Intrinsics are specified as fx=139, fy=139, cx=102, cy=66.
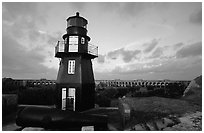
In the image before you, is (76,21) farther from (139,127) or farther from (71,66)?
(139,127)

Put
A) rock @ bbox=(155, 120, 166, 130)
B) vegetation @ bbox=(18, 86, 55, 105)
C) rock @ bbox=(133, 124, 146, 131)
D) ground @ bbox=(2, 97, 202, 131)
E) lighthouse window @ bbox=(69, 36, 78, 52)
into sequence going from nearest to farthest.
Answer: ground @ bbox=(2, 97, 202, 131) → rock @ bbox=(155, 120, 166, 130) → rock @ bbox=(133, 124, 146, 131) → lighthouse window @ bbox=(69, 36, 78, 52) → vegetation @ bbox=(18, 86, 55, 105)

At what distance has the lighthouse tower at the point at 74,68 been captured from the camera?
32.8 ft

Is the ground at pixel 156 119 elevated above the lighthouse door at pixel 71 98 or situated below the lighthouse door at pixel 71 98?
below

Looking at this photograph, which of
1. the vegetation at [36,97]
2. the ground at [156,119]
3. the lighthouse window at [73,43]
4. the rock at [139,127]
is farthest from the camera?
the vegetation at [36,97]

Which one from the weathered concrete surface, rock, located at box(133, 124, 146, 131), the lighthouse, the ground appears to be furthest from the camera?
the lighthouse

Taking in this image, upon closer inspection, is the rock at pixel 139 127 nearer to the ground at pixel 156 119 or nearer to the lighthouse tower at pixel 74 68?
the ground at pixel 156 119

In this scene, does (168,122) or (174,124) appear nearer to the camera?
(174,124)

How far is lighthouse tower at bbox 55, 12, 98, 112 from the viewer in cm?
1000

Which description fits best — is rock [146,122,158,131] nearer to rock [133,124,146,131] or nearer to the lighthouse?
rock [133,124,146,131]

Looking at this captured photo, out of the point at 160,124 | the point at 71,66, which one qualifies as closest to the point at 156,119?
the point at 160,124

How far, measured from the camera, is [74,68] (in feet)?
33.6

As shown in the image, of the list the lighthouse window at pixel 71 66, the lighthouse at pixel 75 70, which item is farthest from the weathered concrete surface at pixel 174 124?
the lighthouse window at pixel 71 66

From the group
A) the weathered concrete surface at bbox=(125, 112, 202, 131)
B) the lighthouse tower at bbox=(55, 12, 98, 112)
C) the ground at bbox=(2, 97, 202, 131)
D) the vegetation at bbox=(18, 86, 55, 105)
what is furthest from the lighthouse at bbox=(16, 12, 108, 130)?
the weathered concrete surface at bbox=(125, 112, 202, 131)

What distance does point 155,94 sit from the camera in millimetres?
13711
